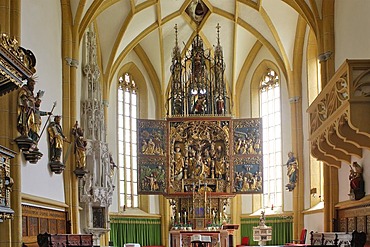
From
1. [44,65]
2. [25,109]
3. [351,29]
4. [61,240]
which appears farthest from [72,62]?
[351,29]

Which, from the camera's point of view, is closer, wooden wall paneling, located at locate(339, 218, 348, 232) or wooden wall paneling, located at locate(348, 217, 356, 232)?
wooden wall paneling, located at locate(348, 217, 356, 232)

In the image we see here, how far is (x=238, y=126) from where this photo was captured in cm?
2553

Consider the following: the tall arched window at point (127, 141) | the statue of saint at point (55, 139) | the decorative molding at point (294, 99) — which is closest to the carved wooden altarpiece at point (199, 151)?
the decorative molding at point (294, 99)

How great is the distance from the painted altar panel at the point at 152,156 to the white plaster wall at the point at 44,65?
621 centimetres

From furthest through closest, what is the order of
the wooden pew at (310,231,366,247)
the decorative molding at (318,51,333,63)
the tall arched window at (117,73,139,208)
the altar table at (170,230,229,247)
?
1. the tall arched window at (117,73,139,208)
2. the altar table at (170,230,229,247)
3. the decorative molding at (318,51,333,63)
4. the wooden pew at (310,231,366,247)

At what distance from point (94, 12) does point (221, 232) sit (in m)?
8.88

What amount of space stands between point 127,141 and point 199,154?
488 cm

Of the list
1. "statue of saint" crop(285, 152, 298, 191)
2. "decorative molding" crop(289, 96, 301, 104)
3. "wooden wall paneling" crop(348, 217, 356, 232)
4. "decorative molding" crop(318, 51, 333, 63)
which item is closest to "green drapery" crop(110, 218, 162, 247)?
"statue of saint" crop(285, 152, 298, 191)

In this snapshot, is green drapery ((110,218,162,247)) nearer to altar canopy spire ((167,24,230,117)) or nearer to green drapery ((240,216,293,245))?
green drapery ((240,216,293,245))

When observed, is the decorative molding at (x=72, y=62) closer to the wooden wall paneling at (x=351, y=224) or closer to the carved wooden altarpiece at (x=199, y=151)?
the carved wooden altarpiece at (x=199, y=151)

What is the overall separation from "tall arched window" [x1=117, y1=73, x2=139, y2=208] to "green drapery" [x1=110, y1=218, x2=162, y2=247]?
960 mm

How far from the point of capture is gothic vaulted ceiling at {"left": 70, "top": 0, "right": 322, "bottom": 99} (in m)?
25.7

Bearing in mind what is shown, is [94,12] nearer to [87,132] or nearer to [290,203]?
[87,132]

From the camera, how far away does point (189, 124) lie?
84.0ft
